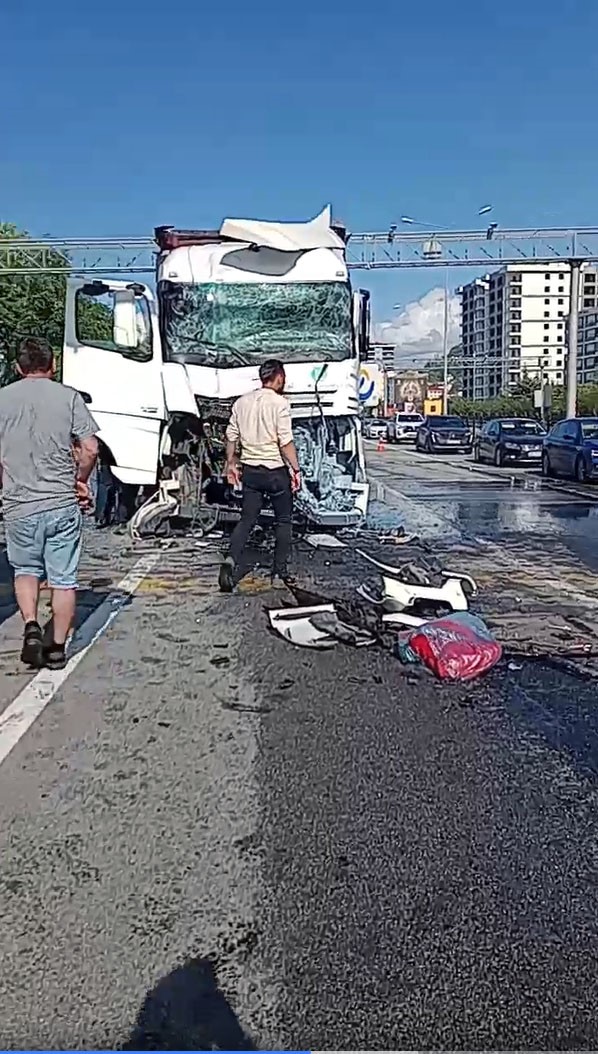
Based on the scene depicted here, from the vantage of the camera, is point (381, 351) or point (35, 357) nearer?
point (35, 357)

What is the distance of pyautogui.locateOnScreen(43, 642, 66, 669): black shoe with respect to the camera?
7039mm

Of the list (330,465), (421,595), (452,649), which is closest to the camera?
(452,649)

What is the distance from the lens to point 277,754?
532cm

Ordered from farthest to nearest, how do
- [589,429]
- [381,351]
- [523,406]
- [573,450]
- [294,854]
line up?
[523,406]
[381,351]
[589,429]
[573,450]
[294,854]

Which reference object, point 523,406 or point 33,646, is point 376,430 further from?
point 33,646

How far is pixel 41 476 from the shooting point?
671 cm

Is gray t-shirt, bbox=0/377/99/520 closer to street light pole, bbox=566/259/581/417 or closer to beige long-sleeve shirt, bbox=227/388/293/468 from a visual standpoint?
beige long-sleeve shirt, bbox=227/388/293/468

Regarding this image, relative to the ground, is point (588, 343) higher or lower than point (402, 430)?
higher

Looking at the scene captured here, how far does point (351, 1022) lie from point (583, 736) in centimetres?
290

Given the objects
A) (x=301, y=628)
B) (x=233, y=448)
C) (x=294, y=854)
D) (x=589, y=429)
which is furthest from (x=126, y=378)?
(x=589, y=429)

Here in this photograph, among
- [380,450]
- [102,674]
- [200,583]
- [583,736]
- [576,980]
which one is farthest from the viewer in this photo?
[380,450]

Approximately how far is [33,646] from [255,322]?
695 cm

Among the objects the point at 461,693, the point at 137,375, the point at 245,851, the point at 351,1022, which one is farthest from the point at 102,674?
the point at 137,375

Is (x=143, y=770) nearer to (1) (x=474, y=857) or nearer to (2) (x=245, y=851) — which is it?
(2) (x=245, y=851)
